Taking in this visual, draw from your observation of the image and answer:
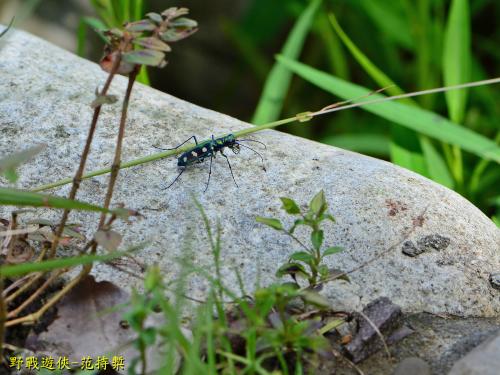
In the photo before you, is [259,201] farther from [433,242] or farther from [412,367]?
[412,367]

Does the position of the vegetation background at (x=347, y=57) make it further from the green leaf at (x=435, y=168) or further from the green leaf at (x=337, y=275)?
the green leaf at (x=337, y=275)

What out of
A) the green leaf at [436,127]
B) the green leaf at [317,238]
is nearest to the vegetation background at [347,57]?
the green leaf at [436,127]

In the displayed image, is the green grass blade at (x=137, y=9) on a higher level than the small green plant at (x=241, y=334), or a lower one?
higher

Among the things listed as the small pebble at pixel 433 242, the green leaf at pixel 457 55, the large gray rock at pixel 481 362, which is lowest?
the large gray rock at pixel 481 362

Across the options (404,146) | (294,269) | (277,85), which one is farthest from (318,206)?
(277,85)

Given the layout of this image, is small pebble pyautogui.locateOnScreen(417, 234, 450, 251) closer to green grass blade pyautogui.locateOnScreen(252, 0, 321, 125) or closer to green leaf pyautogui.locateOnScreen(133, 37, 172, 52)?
green leaf pyautogui.locateOnScreen(133, 37, 172, 52)

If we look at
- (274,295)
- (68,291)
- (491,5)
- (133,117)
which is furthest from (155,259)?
(491,5)

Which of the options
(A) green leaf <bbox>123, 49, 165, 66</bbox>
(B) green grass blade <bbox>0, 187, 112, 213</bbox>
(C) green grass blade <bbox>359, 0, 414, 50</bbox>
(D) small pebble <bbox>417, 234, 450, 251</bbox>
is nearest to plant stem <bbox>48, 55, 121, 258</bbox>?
(A) green leaf <bbox>123, 49, 165, 66</bbox>
